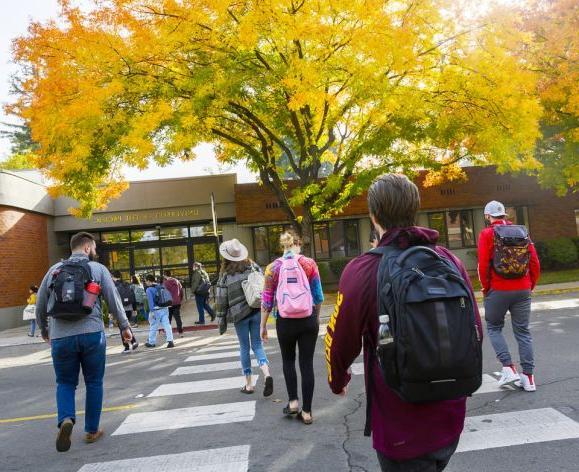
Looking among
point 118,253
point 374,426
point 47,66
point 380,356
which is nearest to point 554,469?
point 374,426

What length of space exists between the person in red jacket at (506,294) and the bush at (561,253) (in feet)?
62.0

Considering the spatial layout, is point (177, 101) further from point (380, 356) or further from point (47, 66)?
point (380, 356)

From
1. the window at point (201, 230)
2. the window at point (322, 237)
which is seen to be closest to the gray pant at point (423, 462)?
the window at point (322, 237)

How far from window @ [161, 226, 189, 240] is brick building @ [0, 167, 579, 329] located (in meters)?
0.05

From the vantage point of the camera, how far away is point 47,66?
13.8m

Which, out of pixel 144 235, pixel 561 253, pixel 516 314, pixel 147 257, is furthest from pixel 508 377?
pixel 144 235

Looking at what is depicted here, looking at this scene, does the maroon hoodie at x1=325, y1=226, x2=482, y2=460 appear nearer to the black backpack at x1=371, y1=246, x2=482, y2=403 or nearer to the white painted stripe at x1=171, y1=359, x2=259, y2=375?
the black backpack at x1=371, y1=246, x2=482, y2=403

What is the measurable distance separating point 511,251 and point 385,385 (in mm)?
3712

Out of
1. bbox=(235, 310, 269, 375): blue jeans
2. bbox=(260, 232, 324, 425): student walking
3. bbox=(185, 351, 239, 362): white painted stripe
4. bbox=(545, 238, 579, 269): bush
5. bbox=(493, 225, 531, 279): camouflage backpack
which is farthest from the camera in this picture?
bbox=(545, 238, 579, 269): bush

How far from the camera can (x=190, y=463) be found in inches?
169

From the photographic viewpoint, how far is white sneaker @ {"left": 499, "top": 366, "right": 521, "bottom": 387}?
5.69 meters

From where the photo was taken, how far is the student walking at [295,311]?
5.18 meters

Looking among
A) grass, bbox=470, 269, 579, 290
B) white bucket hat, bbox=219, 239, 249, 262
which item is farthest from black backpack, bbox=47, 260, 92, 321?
grass, bbox=470, 269, 579, 290

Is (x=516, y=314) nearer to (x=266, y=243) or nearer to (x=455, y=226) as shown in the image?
(x=266, y=243)
